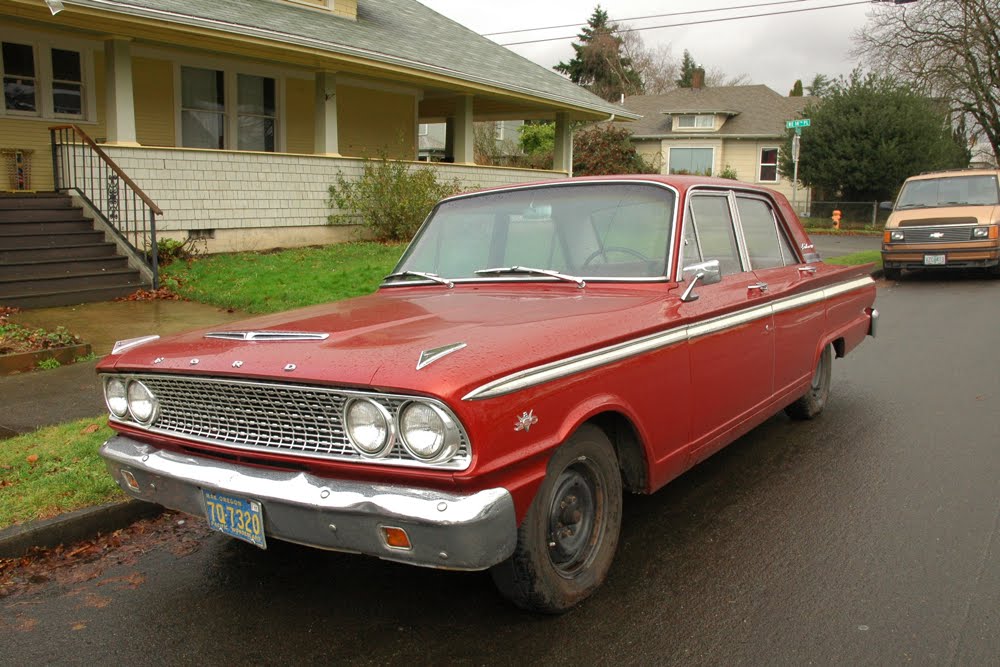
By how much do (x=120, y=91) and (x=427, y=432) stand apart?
12128mm

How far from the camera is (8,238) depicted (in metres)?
10.9

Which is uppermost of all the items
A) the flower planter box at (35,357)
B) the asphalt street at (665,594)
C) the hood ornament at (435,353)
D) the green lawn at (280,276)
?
the hood ornament at (435,353)

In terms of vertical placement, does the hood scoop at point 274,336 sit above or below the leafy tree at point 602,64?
below

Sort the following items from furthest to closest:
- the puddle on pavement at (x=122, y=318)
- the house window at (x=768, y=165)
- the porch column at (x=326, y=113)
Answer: the house window at (x=768, y=165) → the porch column at (x=326, y=113) → the puddle on pavement at (x=122, y=318)

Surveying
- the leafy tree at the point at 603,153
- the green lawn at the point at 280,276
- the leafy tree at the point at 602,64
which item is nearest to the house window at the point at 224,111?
the green lawn at the point at 280,276

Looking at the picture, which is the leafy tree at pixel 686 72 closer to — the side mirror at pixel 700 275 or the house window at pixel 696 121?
the house window at pixel 696 121

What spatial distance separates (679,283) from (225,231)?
1185 centimetres

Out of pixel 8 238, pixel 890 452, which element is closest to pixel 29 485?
pixel 890 452

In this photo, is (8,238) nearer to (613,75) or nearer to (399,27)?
(399,27)

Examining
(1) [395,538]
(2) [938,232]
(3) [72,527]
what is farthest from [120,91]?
(2) [938,232]

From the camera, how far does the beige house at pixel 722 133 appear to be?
41281mm

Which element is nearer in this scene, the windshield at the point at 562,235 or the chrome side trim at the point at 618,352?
the chrome side trim at the point at 618,352

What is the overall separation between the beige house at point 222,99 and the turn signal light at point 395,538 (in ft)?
32.5

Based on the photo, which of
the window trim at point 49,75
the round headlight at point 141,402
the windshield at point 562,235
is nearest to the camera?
the round headlight at point 141,402
